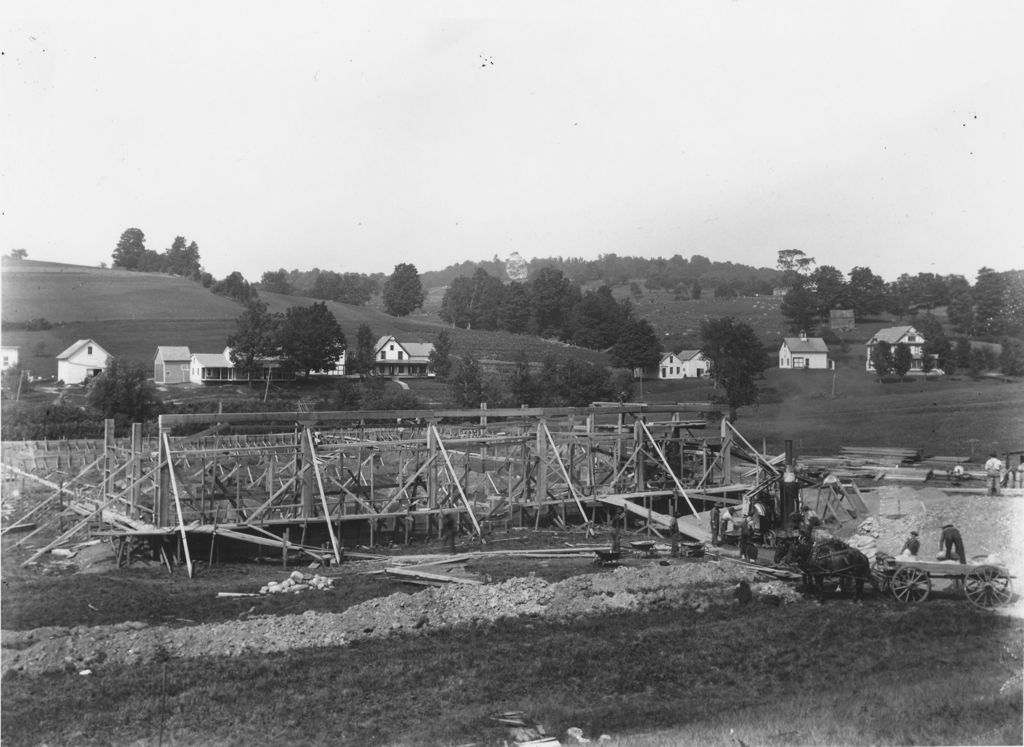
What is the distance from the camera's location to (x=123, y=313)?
4834cm

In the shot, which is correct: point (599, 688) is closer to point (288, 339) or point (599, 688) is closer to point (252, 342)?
point (252, 342)

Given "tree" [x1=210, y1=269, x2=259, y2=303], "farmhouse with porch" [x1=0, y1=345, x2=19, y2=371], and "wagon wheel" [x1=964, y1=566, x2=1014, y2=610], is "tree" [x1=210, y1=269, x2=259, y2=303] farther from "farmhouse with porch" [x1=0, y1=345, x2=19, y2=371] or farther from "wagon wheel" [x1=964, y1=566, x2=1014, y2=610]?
"wagon wheel" [x1=964, y1=566, x2=1014, y2=610]

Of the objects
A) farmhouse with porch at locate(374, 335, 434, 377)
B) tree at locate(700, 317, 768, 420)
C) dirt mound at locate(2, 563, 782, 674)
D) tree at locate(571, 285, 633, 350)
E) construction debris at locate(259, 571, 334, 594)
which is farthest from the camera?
tree at locate(571, 285, 633, 350)

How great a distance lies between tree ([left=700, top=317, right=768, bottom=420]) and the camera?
5672cm

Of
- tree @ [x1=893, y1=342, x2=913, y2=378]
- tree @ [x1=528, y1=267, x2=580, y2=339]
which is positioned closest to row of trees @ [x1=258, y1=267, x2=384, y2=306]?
tree @ [x1=528, y1=267, x2=580, y2=339]

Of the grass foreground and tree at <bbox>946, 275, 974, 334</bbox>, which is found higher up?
tree at <bbox>946, 275, 974, 334</bbox>

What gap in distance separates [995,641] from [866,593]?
140 inches

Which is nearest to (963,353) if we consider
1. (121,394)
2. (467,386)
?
(467,386)

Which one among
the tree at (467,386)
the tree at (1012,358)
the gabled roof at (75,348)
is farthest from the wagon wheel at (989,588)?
the gabled roof at (75,348)

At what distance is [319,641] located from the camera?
16.8m

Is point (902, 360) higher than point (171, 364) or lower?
higher

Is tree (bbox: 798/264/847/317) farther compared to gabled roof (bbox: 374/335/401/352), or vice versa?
tree (bbox: 798/264/847/317)

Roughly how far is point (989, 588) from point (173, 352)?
43.5 metres

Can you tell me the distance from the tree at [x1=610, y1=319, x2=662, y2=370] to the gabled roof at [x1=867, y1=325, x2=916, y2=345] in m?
14.8
